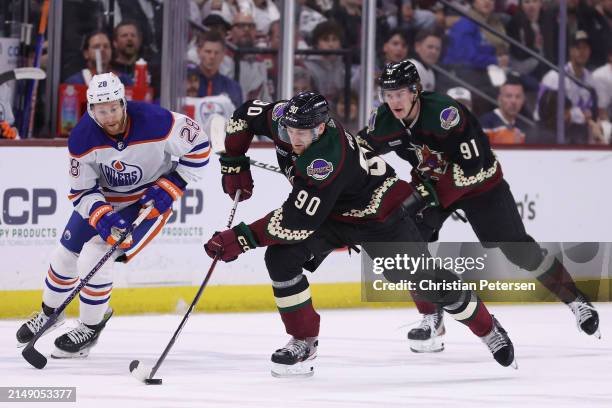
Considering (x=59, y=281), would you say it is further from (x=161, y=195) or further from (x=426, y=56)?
(x=426, y=56)

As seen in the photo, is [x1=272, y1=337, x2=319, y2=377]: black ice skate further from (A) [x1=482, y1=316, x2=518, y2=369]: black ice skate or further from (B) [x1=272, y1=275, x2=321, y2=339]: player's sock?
(A) [x1=482, y1=316, x2=518, y2=369]: black ice skate

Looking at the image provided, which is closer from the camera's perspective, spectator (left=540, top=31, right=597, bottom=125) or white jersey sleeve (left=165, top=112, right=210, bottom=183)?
white jersey sleeve (left=165, top=112, right=210, bottom=183)

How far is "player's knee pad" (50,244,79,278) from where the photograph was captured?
4.81 m

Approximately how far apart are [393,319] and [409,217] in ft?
5.53

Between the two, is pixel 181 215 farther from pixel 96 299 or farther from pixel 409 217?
pixel 409 217

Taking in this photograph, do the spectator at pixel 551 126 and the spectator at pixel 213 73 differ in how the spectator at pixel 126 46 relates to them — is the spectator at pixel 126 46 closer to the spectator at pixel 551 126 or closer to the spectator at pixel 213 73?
the spectator at pixel 213 73

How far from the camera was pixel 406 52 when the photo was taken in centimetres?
765

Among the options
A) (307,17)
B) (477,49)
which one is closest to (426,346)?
(307,17)

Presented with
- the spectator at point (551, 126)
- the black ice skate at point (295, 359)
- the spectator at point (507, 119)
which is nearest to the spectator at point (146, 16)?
the spectator at point (507, 119)

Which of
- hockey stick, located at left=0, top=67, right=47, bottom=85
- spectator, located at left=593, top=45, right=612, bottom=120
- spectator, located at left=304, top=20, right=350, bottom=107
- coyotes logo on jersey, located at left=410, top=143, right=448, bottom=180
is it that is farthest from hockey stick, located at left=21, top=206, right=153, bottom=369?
spectator, located at left=593, top=45, right=612, bottom=120

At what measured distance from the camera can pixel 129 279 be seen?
613 centimetres

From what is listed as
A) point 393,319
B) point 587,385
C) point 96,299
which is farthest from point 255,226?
point 393,319

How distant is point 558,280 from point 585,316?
0.23 m

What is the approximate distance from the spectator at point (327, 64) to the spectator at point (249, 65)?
306mm
